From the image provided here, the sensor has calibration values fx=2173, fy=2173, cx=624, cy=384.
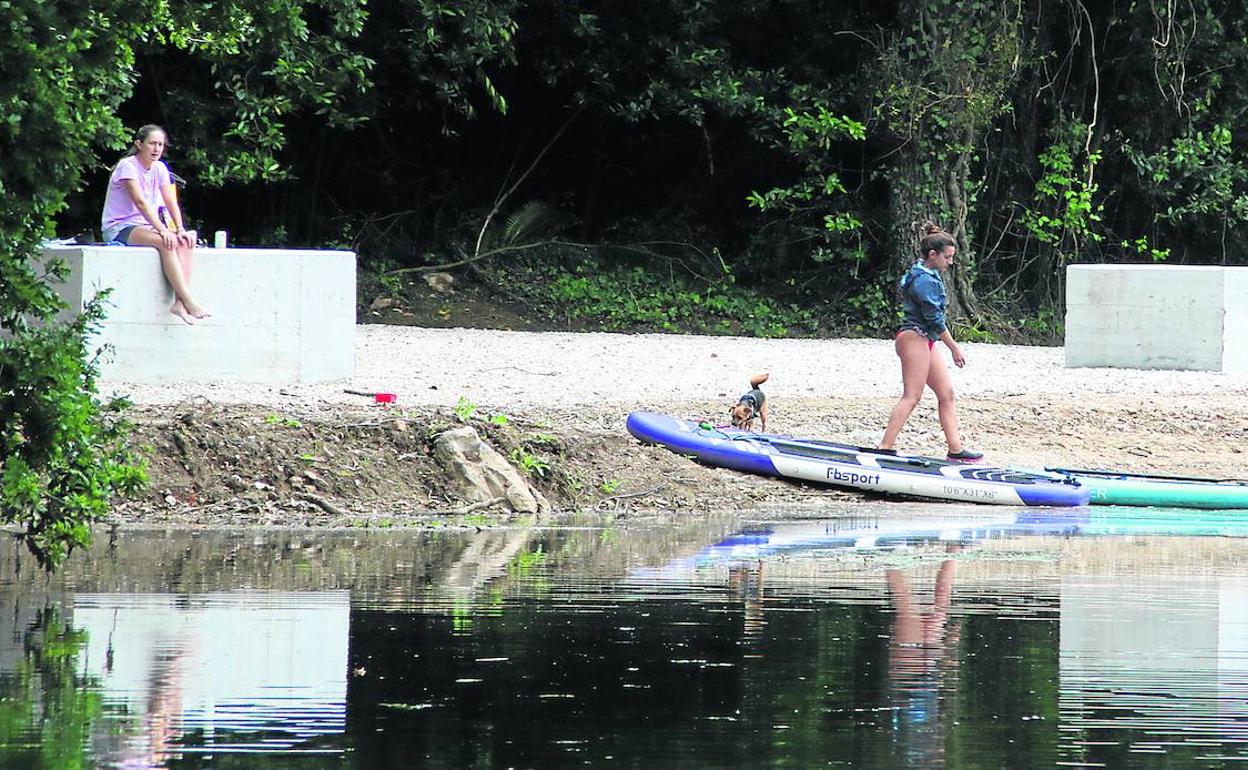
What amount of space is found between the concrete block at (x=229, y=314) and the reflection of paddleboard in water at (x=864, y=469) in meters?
3.04

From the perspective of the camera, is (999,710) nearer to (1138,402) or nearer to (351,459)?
(351,459)

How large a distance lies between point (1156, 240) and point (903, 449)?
12893 mm

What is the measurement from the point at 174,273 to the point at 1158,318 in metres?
9.52

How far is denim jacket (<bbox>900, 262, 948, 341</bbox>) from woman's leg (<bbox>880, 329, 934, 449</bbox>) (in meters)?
0.07

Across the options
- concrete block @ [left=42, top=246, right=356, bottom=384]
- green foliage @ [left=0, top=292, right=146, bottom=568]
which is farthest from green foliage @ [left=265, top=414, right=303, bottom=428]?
green foliage @ [left=0, top=292, right=146, bottom=568]

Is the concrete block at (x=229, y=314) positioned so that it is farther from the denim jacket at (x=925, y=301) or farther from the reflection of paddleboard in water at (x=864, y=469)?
the denim jacket at (x=925, y=301)

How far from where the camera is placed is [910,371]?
13906 mm

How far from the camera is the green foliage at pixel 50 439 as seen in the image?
27.2ft

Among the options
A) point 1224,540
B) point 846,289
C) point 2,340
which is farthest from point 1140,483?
point 846,289

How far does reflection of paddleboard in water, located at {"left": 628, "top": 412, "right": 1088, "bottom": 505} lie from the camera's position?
13.4 meters

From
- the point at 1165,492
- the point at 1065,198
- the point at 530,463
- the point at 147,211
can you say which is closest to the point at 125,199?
the point at 147,211

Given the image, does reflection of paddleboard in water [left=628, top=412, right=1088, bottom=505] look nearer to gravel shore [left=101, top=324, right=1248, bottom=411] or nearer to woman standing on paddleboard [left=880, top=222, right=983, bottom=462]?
woman standing on paddleboard [left=880, top=222, right=983, bottom=462]

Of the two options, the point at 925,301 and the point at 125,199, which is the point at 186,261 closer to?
the point at 125,199

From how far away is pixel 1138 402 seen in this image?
683 inches
